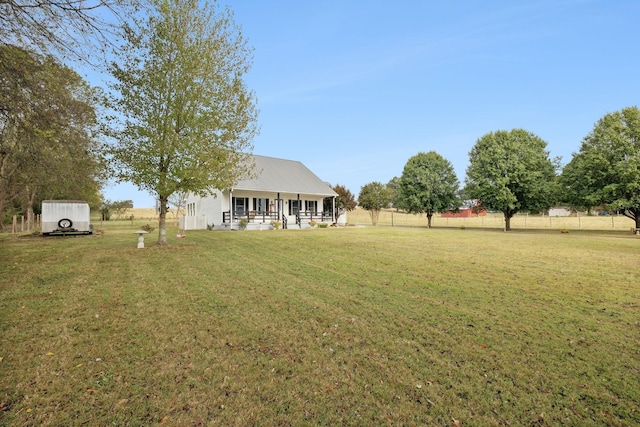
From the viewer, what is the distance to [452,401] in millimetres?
2982

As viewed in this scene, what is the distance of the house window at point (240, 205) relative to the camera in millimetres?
26703

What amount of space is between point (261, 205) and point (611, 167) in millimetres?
29071

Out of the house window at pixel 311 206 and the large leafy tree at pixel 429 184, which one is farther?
the large leafy tree at pixel 429 184

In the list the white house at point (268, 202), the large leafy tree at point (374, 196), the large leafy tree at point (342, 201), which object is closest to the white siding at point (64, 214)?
the white house at point (268, 202)

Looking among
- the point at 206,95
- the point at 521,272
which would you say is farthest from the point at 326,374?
the point at 206,95

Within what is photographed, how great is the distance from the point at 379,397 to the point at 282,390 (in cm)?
97

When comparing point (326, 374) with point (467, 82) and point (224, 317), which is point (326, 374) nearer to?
point (224, 317)

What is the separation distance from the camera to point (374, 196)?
4194 cm

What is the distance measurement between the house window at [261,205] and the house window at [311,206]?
4.40 m

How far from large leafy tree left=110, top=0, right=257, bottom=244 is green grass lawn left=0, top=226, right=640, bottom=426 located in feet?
17.8

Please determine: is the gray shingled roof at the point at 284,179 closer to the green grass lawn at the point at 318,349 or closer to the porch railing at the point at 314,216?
the porch railing at the point at 314,216

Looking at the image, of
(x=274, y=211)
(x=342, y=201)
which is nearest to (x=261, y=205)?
(x=274, y=211)

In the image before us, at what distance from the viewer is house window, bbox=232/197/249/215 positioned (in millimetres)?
26703

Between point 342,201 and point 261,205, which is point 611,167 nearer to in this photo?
point 342,201
